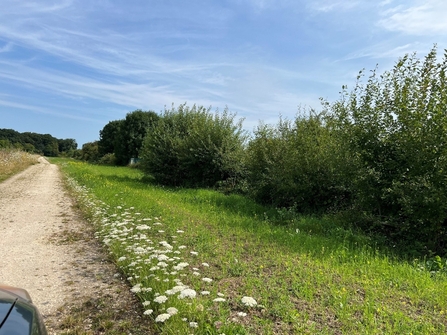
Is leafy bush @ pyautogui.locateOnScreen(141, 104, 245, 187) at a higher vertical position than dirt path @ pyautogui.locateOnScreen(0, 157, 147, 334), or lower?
higher

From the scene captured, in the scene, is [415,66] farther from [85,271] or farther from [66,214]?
[66,214]

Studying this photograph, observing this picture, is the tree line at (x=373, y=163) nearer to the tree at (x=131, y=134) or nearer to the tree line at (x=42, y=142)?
the tree at (x=131, y=134)

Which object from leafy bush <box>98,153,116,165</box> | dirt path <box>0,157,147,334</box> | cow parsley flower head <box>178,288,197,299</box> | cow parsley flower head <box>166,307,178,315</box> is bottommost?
dirt path <box>0,157,147,334</box>

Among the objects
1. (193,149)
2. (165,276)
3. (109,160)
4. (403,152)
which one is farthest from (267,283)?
(109,160)

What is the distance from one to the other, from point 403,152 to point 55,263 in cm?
764

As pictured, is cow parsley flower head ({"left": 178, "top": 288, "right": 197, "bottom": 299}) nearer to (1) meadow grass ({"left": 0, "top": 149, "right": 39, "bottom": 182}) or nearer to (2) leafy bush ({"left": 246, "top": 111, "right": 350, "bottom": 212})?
(2) leafy bush ({"left": 246, "top": 111, "right": 350, "bottom": 212})

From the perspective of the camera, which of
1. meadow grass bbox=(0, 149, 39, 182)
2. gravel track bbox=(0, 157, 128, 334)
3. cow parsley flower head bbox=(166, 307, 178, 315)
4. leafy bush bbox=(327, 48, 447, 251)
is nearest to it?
cow parsley flower head bbox=(166, 307, 178, 315)

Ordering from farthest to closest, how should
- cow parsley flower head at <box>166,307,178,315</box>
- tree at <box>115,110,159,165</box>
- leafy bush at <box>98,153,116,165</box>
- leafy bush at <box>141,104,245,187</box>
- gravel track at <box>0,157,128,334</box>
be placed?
leafy bush at <box>98,153,116,165</box> → tree at <box>115,110,159,165</box> → leafy bush at <box>141,104,245,187</box> → gravel track at <box>0,157,128,334</box> → cow parsley flower head at <box>166,307,178,315</box>

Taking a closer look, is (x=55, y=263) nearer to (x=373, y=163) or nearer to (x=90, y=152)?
(x=373, y=163)

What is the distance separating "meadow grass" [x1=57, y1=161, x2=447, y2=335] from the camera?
324cm

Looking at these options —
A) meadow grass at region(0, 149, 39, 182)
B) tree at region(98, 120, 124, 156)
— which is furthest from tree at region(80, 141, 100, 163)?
meadow grass at region(0, 149, 39, 182)

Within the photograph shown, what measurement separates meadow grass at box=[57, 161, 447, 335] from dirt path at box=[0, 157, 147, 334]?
37cm

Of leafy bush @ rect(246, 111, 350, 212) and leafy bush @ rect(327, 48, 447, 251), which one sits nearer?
leafy bush @ rect(327, 48, 447, 251)

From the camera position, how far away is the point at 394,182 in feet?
25.1
